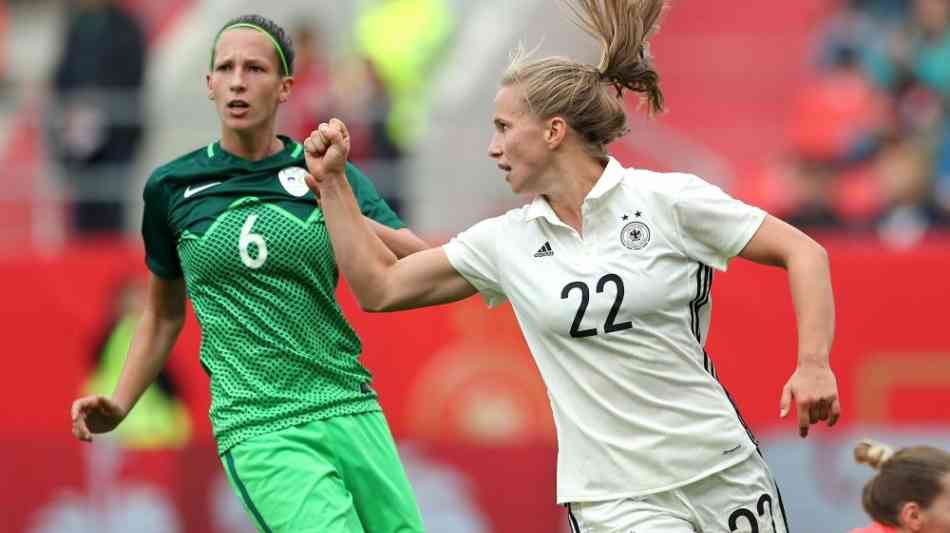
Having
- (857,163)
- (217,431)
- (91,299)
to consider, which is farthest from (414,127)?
(217,431)

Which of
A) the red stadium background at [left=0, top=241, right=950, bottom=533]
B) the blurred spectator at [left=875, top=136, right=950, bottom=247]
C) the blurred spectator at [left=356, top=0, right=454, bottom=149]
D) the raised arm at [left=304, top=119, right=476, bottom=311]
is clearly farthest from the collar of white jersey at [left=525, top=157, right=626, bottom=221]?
the blurred spectator at [left=356, top=0, right=454, bottom=149]

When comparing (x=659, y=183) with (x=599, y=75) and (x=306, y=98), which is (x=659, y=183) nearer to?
(x=599, y=75)

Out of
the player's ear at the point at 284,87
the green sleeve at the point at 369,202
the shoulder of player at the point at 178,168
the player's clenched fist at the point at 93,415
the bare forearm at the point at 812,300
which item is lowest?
the player's clenched fist at the point at 93,415

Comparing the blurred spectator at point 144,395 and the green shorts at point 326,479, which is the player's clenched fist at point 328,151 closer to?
the green shorts at point 326,479

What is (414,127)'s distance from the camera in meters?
12.0

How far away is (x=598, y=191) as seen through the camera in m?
5.31

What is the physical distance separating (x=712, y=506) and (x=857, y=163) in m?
7.95

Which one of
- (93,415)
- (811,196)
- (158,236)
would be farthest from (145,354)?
(811,196)

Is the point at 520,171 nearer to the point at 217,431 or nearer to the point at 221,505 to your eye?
the point at 217,431

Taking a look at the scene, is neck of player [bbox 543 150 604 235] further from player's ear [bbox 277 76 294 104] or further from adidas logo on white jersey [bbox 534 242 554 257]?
player's ear [bbox 277 76 294 104]

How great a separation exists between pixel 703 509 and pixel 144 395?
21.2 ft

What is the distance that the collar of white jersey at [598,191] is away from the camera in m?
5.31

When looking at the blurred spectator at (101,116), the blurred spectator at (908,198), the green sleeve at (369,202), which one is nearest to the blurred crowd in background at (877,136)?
the blurred spectator at (908,198)

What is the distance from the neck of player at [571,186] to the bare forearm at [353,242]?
531 millimetres
